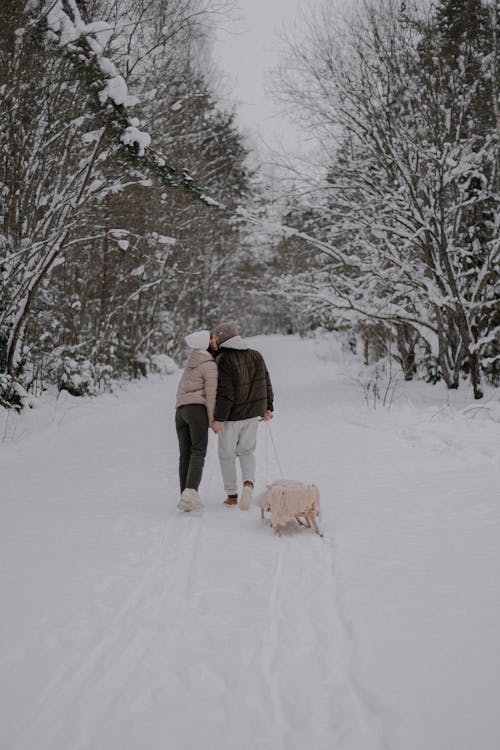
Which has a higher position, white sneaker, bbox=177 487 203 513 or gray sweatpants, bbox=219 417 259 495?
gray sweatpants, bbox=219 417 259 495

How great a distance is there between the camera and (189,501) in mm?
5012

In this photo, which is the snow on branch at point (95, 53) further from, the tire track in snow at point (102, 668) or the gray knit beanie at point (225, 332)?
the tire track in snow at point (102, 668)

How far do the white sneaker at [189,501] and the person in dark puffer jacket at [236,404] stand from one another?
47 centimetres

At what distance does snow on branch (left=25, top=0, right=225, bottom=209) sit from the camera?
7.90 meters

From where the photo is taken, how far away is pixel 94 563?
12.5 feet

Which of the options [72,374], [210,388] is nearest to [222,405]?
[210,388]

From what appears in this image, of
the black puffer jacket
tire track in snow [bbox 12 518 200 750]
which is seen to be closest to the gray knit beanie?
the black puffer jacket

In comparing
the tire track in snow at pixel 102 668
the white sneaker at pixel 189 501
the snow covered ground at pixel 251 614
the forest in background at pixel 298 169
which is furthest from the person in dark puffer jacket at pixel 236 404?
the forest in background at pixel 298 169

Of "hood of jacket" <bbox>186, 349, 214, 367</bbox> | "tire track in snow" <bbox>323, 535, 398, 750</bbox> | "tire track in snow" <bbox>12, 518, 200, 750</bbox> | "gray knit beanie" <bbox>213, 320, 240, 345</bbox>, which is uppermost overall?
"gray knit beanie" <bbox>213, 320, 240, 345</bbox>

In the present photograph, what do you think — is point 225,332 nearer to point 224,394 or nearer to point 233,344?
point 233,344

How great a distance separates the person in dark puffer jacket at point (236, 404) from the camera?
534 centimetres

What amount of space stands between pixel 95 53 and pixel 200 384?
614 centimetres

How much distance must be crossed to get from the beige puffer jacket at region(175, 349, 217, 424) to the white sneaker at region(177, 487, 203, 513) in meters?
0.72

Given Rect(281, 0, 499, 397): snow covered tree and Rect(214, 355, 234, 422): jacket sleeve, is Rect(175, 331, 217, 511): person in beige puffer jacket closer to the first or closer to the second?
Rect(214, 355, 234, 422): jacket sleeve
